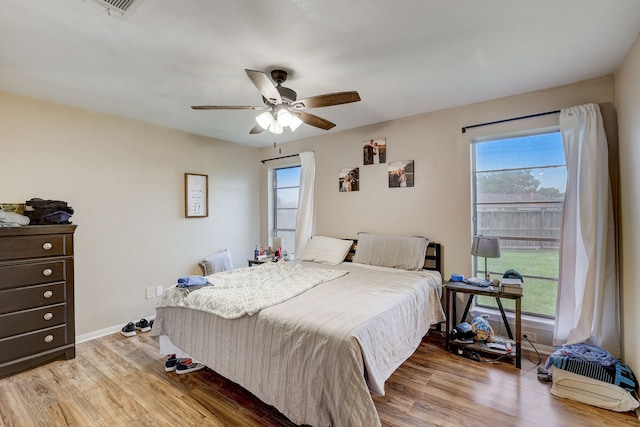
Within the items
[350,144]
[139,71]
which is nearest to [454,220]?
[350,144]

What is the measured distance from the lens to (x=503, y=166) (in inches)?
117

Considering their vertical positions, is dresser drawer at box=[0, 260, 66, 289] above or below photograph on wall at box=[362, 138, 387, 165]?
below

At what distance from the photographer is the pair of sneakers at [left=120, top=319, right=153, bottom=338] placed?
3219 millimetres

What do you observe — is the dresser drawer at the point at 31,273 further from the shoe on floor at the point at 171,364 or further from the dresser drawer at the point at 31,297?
the shoe on floor at the point at 171,364

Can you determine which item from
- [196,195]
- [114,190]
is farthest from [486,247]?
[114,190]

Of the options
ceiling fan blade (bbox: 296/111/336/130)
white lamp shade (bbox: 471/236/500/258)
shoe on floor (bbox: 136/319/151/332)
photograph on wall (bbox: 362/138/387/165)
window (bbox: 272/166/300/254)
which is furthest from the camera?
window (bbox: 272/166/300/254)

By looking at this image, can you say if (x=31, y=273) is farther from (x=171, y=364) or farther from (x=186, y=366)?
(x=186, y=366)

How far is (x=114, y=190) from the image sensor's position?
11.0ft

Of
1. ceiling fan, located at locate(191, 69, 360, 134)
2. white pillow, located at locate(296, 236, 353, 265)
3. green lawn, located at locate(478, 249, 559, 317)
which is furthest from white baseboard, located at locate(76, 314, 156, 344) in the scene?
green lawn, located at locate(478, 249, 559, 317)

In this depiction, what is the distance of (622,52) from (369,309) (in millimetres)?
2539

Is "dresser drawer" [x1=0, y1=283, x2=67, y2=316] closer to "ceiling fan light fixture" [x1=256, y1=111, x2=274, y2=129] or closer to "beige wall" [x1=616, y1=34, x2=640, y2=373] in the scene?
"ceiling fan light fixture" [x1=256, y1=111, x2=274, y2=129]

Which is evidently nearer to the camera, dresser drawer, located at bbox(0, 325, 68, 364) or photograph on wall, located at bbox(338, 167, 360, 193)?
dresser drawer, located at bbox(0, 325, 68, 364)

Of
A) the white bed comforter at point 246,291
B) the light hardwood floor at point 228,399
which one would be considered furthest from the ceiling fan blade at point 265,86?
the light hardwood floor at point 228,399

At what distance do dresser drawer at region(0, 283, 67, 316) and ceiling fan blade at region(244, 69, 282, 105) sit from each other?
8.40 ft
